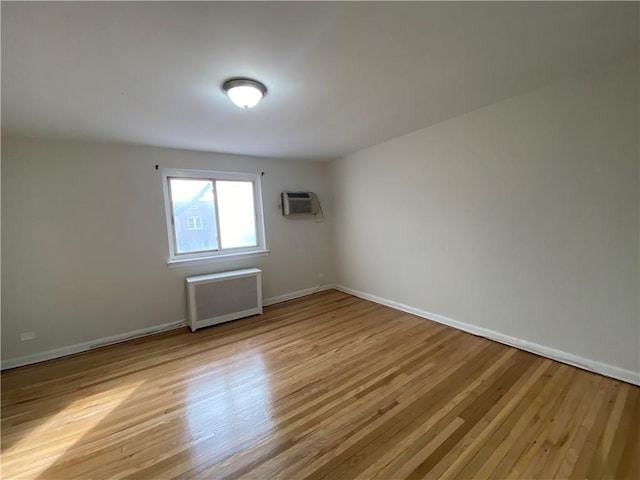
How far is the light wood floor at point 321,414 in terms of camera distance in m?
1.41

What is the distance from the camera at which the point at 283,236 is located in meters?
4.25

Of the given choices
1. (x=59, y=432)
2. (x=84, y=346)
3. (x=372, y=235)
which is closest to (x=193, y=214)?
(x=84, y=346)

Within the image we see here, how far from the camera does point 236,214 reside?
3949 millimetres

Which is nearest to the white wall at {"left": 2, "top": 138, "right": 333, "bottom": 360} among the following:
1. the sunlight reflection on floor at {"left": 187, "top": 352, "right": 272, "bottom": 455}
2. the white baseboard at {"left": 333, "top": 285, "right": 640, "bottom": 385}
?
the sunlight reflection on floor at {"left": 187, "top": 352, "right": 272, "bottom": 455}

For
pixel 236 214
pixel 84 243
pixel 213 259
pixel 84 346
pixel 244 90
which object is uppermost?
pixel 244 90

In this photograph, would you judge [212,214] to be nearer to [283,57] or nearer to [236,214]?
[236,214]

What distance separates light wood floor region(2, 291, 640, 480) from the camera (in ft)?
4.61

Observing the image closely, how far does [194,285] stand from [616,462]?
3.73 metres

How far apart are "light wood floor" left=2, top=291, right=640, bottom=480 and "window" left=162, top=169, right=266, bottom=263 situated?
1.42 metres

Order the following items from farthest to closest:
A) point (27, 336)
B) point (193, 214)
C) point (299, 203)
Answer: point (299, 203)
point (193, 214)
point (27, 336)

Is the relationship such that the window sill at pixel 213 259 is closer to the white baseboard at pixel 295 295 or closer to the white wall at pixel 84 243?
the white wall at pixel 84 243

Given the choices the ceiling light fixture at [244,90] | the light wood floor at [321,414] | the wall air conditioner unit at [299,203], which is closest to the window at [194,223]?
the wall air conditioner unit at [299,203]

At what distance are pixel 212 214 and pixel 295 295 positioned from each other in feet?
6.12

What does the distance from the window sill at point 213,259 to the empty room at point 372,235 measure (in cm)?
4
